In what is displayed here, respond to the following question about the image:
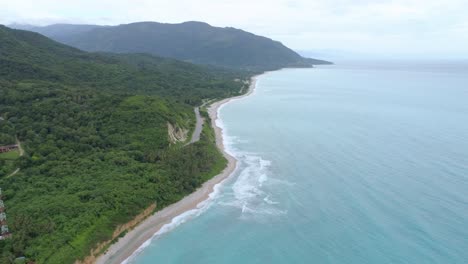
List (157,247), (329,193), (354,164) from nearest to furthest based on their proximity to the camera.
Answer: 1. (157,247)
2. (329,193)
3. (354,164)

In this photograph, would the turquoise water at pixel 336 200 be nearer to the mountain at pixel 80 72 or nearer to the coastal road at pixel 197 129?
the coastal road at pixel 197 129

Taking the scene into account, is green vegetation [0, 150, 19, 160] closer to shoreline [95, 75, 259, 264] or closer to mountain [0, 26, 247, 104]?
shoreline [95, 75, 259, 264]

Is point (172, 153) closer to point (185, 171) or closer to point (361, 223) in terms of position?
point (185, 171)

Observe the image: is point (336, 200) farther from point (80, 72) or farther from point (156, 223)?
point (80, 72)

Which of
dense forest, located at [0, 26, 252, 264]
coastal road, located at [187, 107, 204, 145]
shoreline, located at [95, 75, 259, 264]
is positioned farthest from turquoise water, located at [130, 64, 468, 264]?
coastal road, located at [187, 107, 204, 145]

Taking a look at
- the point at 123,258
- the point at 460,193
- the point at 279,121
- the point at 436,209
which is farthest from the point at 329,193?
the point at 279,121

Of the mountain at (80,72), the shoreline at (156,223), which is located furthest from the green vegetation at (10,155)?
the mountain at (80,72)

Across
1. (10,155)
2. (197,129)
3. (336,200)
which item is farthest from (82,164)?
(336,200)
